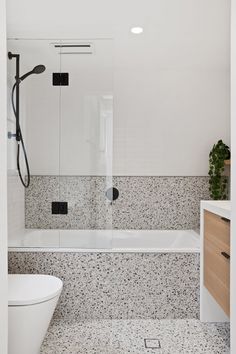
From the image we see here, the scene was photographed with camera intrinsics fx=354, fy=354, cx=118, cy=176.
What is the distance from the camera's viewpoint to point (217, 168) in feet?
10.0

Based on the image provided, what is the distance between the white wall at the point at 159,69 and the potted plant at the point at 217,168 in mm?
127

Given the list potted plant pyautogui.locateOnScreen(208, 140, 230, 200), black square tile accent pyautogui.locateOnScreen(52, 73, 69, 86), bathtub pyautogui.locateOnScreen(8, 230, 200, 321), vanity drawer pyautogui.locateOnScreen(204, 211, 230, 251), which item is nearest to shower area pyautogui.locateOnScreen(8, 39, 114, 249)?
black square tile accent pyautogui.locateOnScreen(52, 73, 69, 86)

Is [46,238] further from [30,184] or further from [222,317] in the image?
[222,317]

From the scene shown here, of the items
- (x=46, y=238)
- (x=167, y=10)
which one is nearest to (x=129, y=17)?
(x=167, y=10)

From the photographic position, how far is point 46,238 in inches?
107

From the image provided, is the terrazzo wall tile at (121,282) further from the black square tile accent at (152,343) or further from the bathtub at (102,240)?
the black square tile accent at (152,343)

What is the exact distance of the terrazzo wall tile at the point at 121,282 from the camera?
2424mm

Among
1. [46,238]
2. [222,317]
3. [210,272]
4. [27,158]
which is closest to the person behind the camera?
[210,272]

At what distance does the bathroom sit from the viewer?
2.10 metres

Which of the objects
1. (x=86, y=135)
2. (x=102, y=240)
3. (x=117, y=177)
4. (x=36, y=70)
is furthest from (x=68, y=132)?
(x=102, y=240)

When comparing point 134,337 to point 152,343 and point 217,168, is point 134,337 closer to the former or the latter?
point 152,343

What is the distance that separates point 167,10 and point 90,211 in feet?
6.17

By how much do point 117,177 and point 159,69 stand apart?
1.04 meters

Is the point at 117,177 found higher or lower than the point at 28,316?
higher
